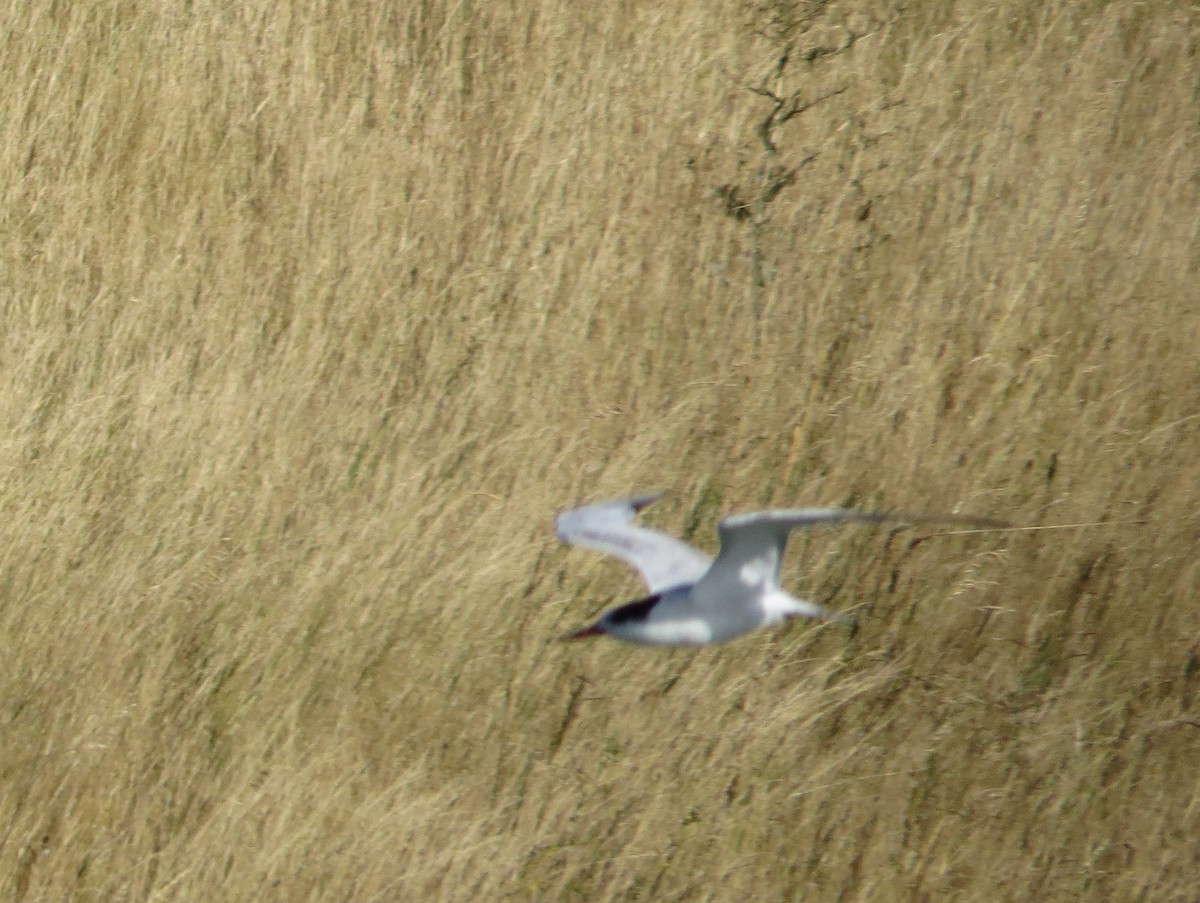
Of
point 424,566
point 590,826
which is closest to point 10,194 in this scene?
point 424,566

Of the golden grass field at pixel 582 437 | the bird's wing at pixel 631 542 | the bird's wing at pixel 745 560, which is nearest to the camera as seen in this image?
the bird's wing at pixel 745 560

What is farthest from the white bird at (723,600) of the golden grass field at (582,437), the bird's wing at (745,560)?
the golden grass field at (582,437)

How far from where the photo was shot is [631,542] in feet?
12.0

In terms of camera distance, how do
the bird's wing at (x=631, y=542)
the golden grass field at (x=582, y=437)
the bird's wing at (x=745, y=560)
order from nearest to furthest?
the bird's wing at (x=745, y=560)
the bird's wing at (x=631, y=542)
the golden grass field at (x=582, y=437)

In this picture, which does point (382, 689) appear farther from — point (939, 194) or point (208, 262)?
point (939, 194)

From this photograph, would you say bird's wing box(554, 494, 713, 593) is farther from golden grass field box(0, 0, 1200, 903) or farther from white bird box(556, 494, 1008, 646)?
golden grass field box(0, 0, 1200, 903)

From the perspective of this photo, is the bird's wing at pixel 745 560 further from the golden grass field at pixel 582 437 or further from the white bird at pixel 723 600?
the golden grass field at pixel 582 437

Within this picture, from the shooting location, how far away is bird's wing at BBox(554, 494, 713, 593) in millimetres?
3596

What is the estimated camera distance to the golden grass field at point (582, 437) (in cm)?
382

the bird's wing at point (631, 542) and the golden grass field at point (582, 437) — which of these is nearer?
the bird's wing at point (631, 542)

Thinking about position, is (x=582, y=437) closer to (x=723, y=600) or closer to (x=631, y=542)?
(x=631, y=542)

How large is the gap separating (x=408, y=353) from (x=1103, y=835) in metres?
2.12

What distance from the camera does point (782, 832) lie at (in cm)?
379

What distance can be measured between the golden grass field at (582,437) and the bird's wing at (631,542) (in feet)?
1.38
